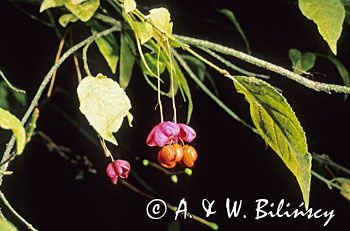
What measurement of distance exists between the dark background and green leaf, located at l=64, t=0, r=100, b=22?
0.89 feet

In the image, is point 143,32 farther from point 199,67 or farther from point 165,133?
point 199,67

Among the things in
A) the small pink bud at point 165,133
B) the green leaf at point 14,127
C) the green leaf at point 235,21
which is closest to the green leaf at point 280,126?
the small pink bud at point 165,133

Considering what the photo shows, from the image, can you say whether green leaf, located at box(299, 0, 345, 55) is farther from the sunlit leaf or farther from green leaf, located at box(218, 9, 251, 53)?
green leaf, located at box(218, 9, 251, 53)

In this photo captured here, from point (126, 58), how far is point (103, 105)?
0.29 meters

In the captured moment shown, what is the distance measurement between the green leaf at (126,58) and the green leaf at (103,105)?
250mm

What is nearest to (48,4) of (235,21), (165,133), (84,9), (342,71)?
(84,9)

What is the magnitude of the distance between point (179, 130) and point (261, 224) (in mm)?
594

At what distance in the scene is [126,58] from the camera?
31.9 inches

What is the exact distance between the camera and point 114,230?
4.13ft

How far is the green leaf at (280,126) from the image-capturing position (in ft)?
1.67

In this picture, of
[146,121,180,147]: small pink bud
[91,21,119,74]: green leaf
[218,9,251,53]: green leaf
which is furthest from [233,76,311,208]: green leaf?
[218,9,251,53]: green leaf

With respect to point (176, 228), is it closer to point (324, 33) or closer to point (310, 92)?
point (310, 92)

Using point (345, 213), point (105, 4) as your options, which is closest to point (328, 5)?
point (105, 4)

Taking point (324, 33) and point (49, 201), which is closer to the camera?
point (324, 33)
